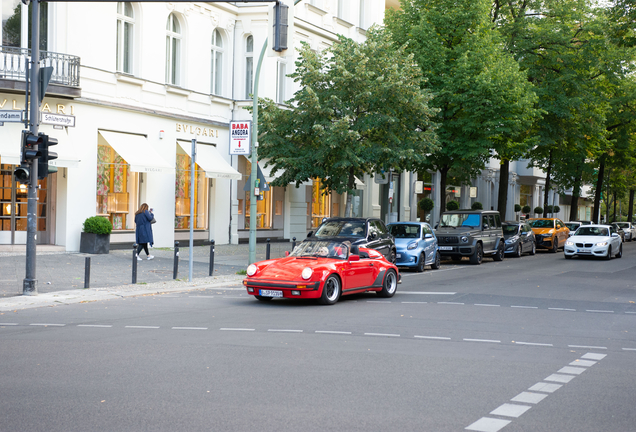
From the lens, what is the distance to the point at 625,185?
63156mm

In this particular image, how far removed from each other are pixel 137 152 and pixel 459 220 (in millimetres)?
12140

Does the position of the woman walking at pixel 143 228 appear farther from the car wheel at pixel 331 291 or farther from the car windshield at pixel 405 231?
the car wheel at pixel 331 291

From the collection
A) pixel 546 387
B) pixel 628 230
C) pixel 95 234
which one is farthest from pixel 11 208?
pixel 628 230

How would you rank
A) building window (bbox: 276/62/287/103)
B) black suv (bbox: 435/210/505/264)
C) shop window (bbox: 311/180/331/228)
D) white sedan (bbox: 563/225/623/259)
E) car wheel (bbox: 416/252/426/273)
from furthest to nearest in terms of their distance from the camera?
shop window (bbox: 311/180/331/228) < building window (bbox: 276/62/287/103) < white sedan (bbox: 563/225/623/259) < black suv (bbox: 435/210/505/264) < car wheel (bbox: 416/252/426/273)

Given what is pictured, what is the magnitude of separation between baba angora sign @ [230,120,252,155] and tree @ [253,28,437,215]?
3.66 meters

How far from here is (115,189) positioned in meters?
24.4

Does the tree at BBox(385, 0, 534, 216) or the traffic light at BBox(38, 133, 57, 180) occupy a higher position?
the tree at BBox(385, 0, 534, 216)

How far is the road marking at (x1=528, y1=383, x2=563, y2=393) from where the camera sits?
6860 mm

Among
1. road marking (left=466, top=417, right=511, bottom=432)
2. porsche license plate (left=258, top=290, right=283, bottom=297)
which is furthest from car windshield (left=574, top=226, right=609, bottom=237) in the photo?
road marking (left=466, top=417, right=511, bottom=432)

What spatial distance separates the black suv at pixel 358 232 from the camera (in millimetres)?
18703

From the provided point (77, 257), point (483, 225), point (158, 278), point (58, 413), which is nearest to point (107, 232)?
point (77, 257)

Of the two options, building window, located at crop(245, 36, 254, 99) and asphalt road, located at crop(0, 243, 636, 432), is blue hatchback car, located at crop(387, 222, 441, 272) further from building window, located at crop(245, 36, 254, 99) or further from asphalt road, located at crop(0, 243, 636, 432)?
A: building window, located at crop(245, 36, 254, 99)

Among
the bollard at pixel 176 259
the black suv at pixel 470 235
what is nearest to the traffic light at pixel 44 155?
the bollard at pixel 176 259

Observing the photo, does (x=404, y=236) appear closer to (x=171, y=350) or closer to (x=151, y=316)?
(x=151, y=316)
